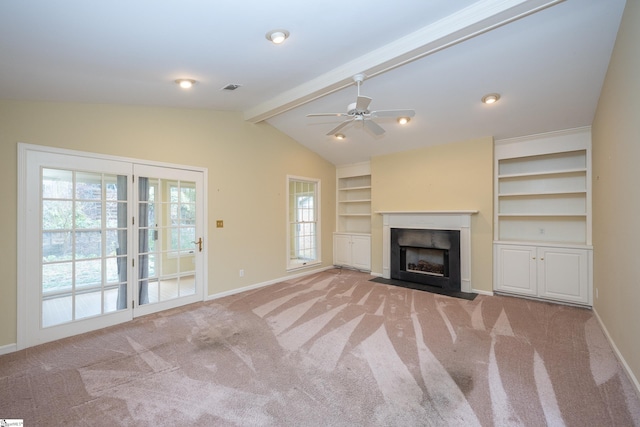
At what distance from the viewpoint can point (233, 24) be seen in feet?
7.45

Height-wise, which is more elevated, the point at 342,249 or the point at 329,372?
the point at 342,249

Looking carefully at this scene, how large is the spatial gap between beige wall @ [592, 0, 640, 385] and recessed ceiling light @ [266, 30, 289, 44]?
256cm

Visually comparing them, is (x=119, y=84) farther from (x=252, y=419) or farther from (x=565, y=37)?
(x=565, y=37)

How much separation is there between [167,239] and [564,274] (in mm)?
5716

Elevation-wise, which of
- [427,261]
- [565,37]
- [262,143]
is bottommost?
[427,261]

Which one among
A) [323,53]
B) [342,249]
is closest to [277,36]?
[323,53]

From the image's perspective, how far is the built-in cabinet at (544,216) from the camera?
163 inches

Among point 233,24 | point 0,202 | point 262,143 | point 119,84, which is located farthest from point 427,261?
point 0,202

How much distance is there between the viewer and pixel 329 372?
246 centimetres

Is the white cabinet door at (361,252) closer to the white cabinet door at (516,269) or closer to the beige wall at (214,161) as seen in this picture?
the beige wall at (214,161)

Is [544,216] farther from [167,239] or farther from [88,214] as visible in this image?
[88,214]

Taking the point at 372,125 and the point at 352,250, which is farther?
the point at 352,250

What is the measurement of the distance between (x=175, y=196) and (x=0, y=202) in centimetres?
170

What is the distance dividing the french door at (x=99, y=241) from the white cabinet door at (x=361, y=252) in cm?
341
